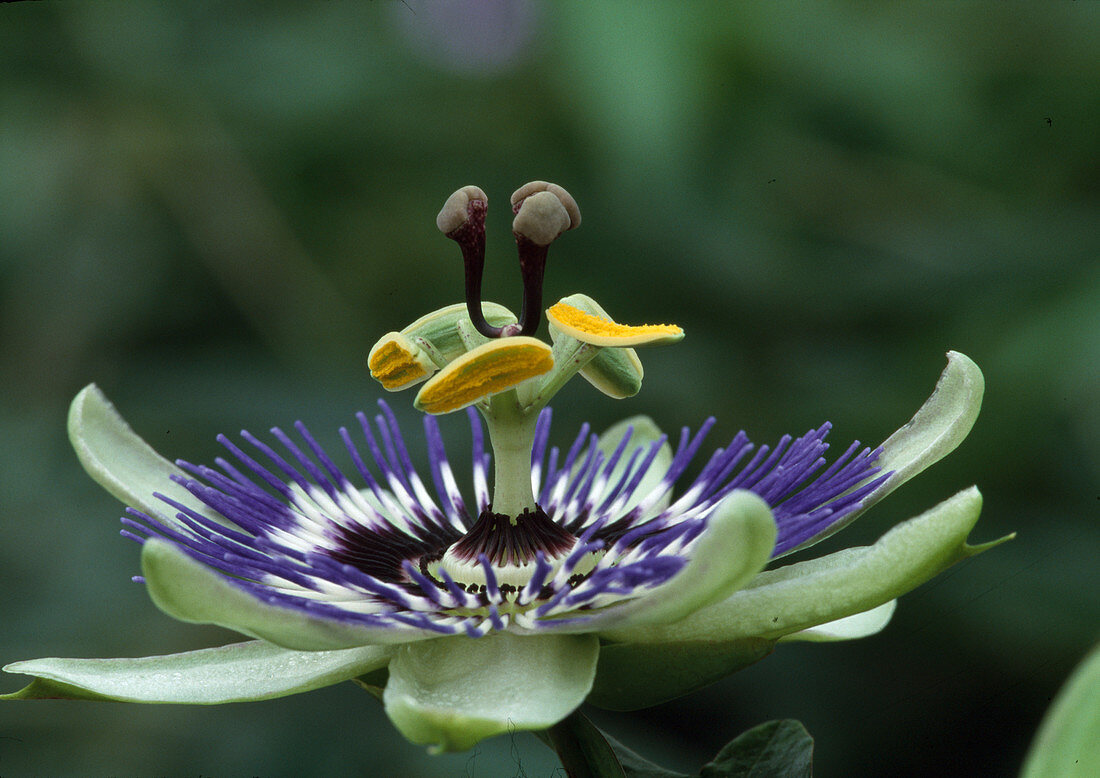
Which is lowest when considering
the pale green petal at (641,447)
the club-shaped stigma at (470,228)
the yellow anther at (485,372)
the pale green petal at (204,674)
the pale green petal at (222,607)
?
the pale green petal at (641,447)

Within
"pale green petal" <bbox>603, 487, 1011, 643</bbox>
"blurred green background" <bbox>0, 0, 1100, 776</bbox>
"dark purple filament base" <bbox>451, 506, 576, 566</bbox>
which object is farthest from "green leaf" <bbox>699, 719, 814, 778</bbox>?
"blurred green background" <bbox>0, 0, 1100, 776</bbox>

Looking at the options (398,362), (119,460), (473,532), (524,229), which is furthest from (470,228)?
(119,460)

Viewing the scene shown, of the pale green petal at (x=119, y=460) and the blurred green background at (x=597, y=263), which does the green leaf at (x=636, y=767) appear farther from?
the blurred green background at (x=597, y=263)

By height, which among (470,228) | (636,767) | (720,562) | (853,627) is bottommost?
(636,767)

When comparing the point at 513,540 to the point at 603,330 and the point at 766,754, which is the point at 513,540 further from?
the point at 766,754

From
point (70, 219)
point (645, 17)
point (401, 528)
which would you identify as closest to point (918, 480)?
point (645, 17)

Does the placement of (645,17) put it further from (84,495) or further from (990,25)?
(84,495)

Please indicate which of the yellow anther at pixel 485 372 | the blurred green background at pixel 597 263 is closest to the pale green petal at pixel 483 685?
the yellow anther at pixel 485 372
